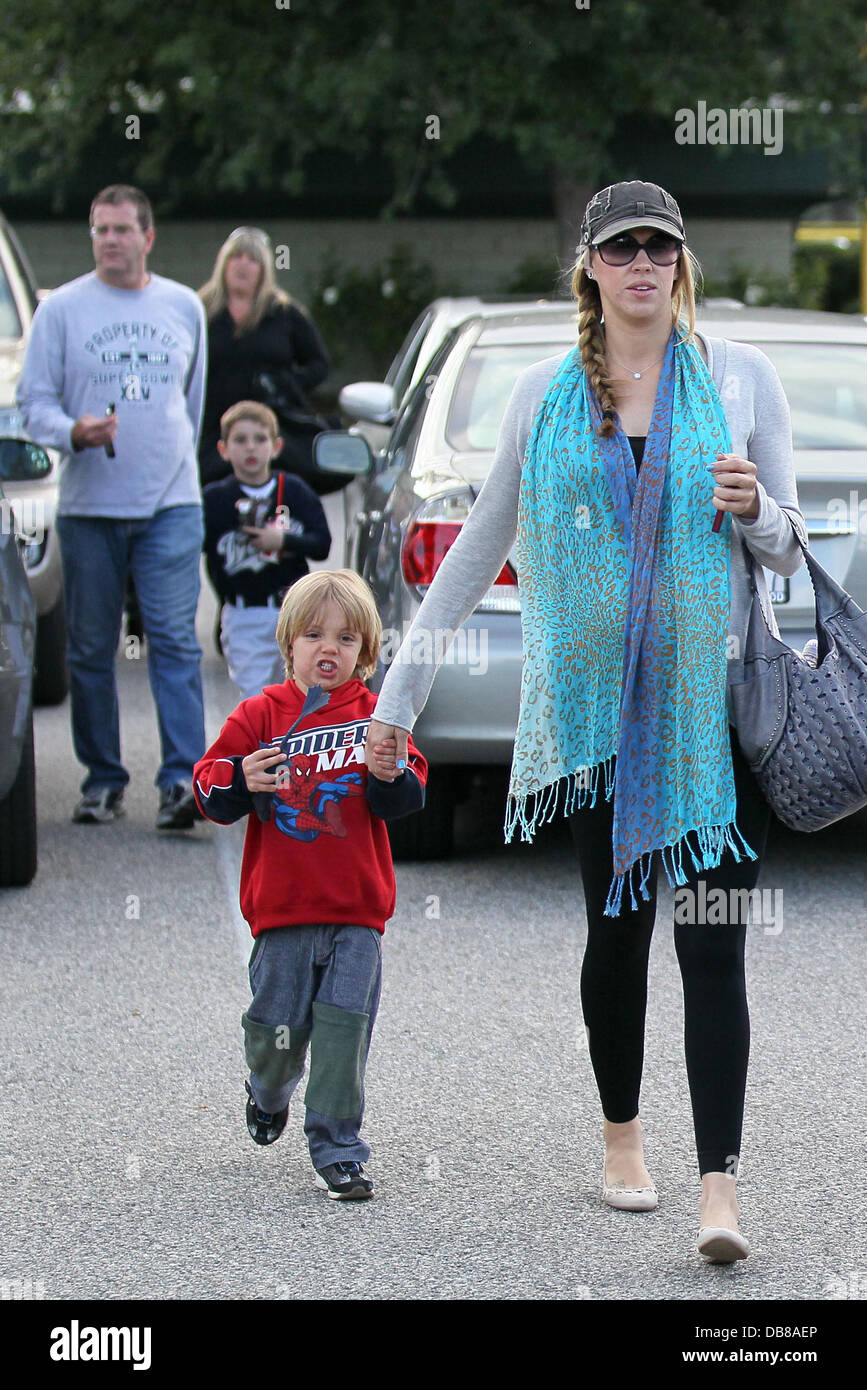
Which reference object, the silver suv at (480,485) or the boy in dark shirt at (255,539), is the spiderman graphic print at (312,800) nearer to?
the silver suv at (480,485)

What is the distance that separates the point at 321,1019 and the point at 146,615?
340 centimetres

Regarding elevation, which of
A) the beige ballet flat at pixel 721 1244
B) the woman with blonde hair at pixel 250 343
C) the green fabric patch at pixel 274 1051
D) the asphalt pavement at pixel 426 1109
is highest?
the woman with blonde hair at pixel 250 343

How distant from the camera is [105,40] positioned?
23.1 meters

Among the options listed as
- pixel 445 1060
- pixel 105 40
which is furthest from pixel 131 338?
pixel 105 40

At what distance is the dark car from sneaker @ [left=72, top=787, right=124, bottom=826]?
829 millimetres

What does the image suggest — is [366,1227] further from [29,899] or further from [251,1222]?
[29,899]

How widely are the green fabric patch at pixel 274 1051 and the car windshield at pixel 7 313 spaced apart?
5814 mm

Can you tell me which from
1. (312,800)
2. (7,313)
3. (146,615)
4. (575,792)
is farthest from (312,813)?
(7,313)

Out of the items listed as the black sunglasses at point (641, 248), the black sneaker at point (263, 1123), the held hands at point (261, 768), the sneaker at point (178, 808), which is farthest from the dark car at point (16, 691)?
the black sunglasses at point (641, 248)

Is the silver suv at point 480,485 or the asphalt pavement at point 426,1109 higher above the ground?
the silver suv at point 480,485

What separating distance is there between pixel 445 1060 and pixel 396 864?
1883 millimetres

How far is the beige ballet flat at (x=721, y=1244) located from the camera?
3422mm

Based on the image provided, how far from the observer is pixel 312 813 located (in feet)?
12.6

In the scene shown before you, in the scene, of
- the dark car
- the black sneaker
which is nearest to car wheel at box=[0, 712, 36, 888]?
the dark car
